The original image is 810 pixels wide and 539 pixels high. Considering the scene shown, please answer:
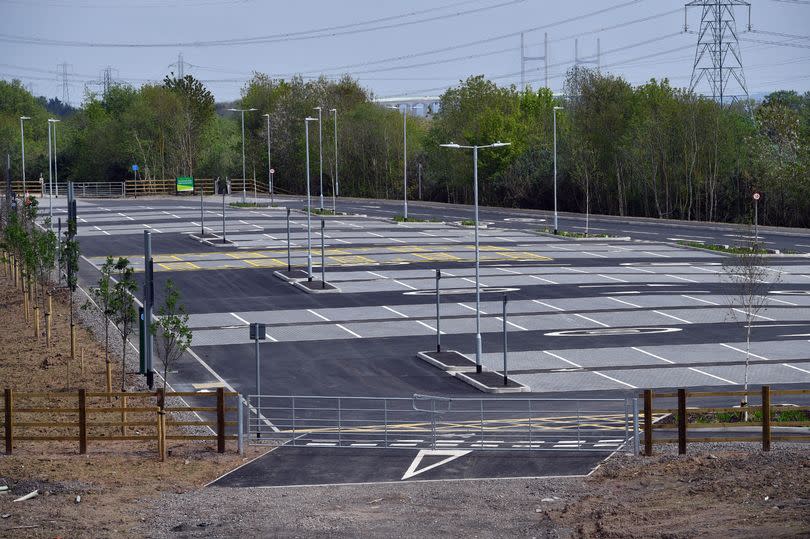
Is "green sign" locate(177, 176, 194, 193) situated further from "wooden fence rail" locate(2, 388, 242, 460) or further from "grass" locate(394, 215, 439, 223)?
"wooden fence rail" locate(2, 388, 242, 460)

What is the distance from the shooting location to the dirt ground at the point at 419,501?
2069cm

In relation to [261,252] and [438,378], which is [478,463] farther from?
[261,252]

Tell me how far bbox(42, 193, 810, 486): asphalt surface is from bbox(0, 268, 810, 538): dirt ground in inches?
55.5

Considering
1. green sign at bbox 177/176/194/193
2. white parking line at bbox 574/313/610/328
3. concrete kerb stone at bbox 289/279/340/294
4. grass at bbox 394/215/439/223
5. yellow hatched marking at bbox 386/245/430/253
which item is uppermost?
green sign at bbox 177/176/194/193

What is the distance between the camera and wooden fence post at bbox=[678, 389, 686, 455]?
84.6ft

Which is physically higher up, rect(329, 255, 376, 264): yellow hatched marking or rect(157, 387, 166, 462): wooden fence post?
Answer: rect(329, 255, 376, 264): yellow hatched marking

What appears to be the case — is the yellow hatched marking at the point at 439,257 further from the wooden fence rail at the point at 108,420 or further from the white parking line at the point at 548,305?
the wooden fence rail at the point at 108,420

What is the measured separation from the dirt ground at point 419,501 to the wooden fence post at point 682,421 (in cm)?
30

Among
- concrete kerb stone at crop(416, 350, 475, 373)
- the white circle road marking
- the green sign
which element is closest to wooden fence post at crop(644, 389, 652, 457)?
concrete kerb stone at crop(416, 350, 475, 373)

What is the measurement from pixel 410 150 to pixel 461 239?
182 ft


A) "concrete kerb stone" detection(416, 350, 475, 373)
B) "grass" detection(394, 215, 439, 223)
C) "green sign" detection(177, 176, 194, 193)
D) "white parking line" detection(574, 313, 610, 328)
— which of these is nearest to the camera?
"concrete kerb stone" detection(416, 350, 475, 373)

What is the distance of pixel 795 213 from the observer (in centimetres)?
9525

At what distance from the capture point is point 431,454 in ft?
89.5

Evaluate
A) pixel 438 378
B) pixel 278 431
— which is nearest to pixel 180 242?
pixel 438 378
